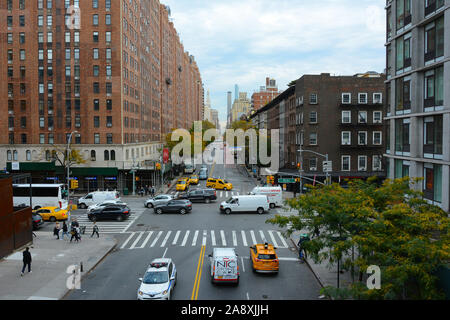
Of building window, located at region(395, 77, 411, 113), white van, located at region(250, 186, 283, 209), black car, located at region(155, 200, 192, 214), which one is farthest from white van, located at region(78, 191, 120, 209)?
building window, located at region(395, 77, 411, 113)

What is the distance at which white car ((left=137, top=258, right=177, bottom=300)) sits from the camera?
17.0m

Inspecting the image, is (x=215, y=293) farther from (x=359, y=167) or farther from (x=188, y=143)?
(x=188, y=143)

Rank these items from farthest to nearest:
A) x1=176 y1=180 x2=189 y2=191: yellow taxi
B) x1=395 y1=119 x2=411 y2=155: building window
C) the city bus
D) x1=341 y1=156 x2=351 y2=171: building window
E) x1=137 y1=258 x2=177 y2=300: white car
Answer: x1=176 y1=180 x2=189 y2=191: yellow taxi, x1=341 y1=156 x2=351 y2=171: building window, the city bus, x1=395 y1=119 x2=411 y2=155: building window, x1=137 y1=258 x2=177 y2=300: white car

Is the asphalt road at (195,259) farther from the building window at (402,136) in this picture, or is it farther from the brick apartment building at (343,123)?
the brick apartment building at (343,123)

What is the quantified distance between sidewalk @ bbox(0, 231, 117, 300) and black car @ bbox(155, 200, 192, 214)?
34.0 ft

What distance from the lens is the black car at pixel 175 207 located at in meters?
42.5

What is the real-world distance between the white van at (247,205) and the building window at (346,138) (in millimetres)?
22541


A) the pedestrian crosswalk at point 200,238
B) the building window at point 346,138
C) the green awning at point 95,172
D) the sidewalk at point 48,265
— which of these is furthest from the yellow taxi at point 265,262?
the green awning at point 95,172

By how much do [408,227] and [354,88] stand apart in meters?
47.5

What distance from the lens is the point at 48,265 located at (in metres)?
23.8

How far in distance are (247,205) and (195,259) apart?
1748cm

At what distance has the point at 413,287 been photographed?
13.8 metres

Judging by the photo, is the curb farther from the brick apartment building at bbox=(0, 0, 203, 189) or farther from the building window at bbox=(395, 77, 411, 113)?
the brick apartment building at bbox=(0, 0, 203, 189)

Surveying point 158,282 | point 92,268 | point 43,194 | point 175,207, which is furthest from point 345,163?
point 158,282
